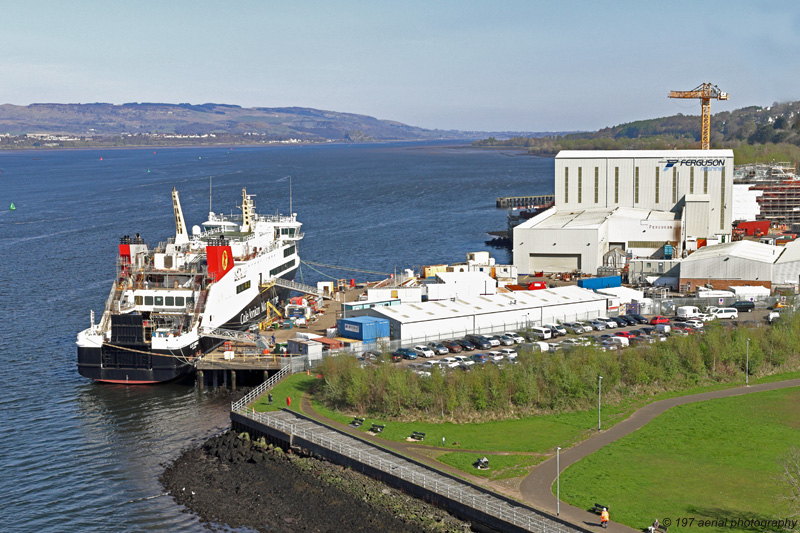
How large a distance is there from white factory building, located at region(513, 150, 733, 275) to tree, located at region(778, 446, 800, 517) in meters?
50.5

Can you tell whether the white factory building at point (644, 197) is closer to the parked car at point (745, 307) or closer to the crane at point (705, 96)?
the parked car at point (745, 307)

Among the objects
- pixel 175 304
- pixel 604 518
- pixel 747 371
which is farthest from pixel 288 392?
pixel 747 371

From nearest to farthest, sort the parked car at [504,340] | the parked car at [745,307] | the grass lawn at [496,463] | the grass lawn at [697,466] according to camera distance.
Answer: the grass lawn at [697,466], the grass lawn at [496,463], the parked car at [504,340], the parked car at [745,307]

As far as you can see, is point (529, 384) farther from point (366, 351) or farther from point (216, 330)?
point (216, 330)

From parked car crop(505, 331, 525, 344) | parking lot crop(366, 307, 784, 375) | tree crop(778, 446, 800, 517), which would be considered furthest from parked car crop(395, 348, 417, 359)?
tree crop(778, 446, 800, 517)

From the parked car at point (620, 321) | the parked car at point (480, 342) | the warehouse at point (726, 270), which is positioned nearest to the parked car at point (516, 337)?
the parked car at point (480, 342)

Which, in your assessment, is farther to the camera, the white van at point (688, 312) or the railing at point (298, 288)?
the railing at point (298, 288)

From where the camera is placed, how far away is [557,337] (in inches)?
2343

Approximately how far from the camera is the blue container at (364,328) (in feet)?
189

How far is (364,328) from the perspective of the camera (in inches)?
2267

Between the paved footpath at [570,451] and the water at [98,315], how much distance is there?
9.24 metres

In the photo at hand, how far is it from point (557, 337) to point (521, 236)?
25091 millimetres

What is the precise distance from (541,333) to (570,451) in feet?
66.2

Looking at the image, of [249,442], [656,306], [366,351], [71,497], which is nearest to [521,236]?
[656,306]
